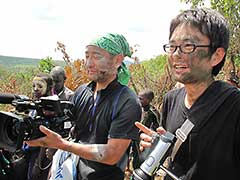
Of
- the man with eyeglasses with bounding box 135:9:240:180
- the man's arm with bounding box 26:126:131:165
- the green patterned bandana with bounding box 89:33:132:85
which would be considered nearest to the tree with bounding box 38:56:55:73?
the green patterned bandana with bounding box 89:33:132:85

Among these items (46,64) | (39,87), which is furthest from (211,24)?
(46,64)

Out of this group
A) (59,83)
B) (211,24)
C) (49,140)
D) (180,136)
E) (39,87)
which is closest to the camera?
(180,136)

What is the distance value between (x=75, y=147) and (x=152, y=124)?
3131 millimetres

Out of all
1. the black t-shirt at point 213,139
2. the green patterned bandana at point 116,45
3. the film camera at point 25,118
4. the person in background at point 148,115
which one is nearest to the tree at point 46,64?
the person in background at point 148,115

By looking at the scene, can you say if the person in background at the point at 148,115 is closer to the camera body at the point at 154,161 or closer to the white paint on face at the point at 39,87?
the white paint on face at the point at 39,87

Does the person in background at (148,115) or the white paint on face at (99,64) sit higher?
the white paint on face at (99,64)

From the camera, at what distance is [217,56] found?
155cm

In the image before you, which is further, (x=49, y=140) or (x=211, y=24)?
(x=49, y=140)

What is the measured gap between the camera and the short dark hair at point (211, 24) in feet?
5.00

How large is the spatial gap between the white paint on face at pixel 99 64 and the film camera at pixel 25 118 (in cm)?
41

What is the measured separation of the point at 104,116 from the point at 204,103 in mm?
735

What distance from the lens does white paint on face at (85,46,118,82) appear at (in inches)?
83.7

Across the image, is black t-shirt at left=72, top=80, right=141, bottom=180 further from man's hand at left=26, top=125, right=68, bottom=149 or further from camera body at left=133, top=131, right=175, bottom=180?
camera body at left=133, top=131, right=175, bottom=180

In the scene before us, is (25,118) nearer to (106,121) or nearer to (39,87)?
(106,121)
